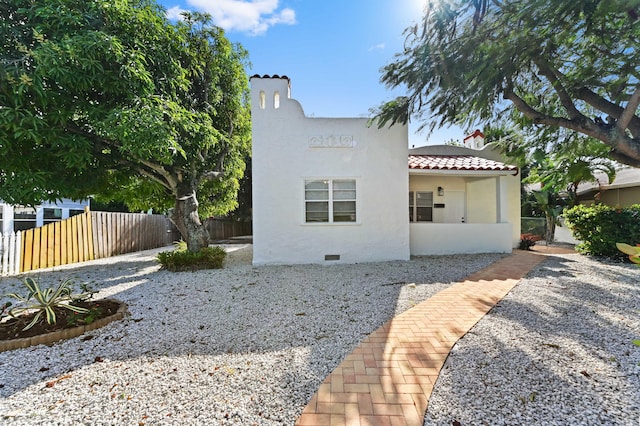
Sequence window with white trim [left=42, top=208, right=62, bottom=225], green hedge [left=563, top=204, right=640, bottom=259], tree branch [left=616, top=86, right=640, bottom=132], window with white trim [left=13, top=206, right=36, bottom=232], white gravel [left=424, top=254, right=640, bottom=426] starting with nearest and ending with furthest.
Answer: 1. white gravel [left=424, top=254, right=640, bottom=426]
2. tree branch [left=616, top=86, right=640, bottom=132]
3. green hedge [left=563, top=204, right=640, bottom=259]
4. window with white trim [left=13, top=206, right=36, bottom=232]
5. window with white trim [left=42, top=208, right=62, bottom=225]

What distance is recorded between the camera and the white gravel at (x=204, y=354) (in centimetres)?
279

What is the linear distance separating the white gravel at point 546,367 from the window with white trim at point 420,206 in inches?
291

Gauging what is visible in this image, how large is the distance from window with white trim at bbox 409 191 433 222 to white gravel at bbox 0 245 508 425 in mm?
5905

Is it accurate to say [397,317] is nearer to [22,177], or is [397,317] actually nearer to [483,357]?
[483,357]

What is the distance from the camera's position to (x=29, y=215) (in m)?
16.2

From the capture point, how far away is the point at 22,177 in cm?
720

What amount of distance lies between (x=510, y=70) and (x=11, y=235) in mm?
15621

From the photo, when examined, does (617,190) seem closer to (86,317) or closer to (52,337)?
(86,317)

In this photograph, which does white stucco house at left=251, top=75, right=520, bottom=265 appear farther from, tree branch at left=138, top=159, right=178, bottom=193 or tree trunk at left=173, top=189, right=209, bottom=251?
tree branch at left=138, top=159, right=178, bottom=193

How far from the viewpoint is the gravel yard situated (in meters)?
2.75

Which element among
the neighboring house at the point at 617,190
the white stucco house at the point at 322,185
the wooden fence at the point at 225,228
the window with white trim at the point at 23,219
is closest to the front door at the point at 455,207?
the white stucco house at the point at 322,185

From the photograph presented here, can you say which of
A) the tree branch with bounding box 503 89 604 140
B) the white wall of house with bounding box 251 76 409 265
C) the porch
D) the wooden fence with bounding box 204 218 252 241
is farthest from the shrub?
the wooden fence with bounding box 204 218 252 241

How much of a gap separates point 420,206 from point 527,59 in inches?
276

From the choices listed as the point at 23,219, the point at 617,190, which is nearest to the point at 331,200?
the point at 23,219
